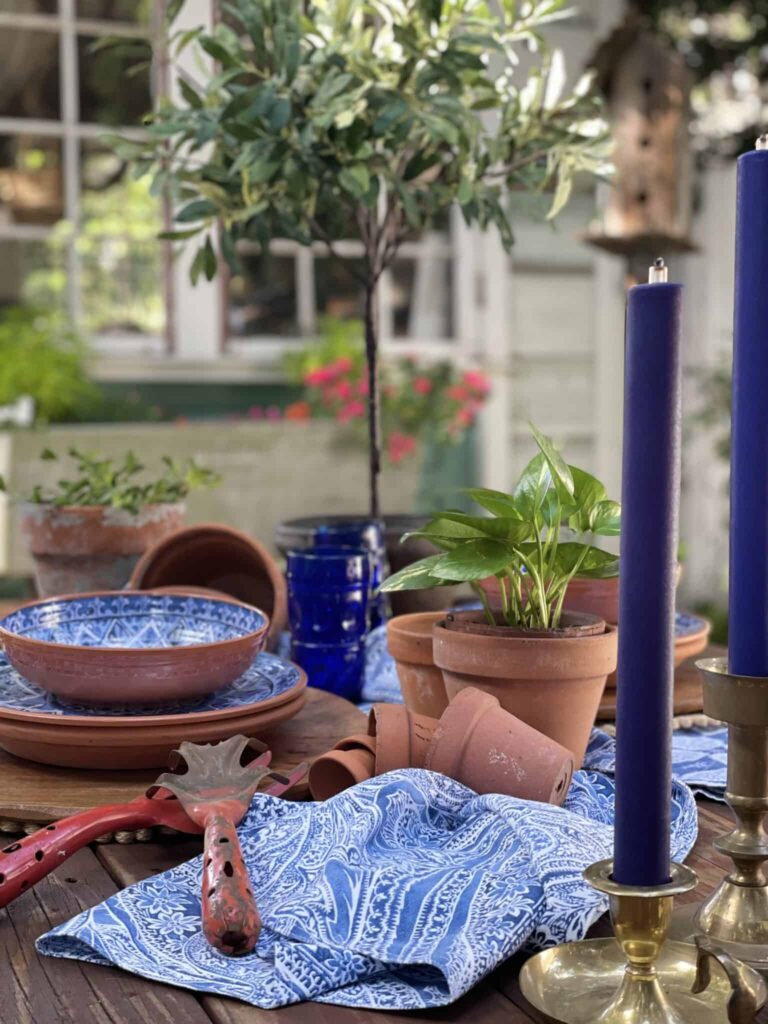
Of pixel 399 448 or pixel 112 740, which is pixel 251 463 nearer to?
pixel 399 448

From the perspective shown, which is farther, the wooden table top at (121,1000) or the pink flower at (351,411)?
the pink flower at (351,411)

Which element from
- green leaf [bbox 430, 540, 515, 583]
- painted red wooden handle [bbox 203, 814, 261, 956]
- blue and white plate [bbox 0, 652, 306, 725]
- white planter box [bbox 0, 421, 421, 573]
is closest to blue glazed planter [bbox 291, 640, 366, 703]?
blue and white plate [bbox 0, 652, 306, 725]

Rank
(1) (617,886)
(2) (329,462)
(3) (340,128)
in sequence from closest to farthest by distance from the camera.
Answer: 1. (1) (617,886)
2. (3) (340,128)
3. (2) (329,462)

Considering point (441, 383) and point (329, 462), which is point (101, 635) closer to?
point (329, 462)

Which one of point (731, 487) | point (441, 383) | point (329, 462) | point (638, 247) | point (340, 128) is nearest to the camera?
point (731, 487)

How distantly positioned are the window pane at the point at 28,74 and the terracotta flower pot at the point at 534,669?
3.72 m

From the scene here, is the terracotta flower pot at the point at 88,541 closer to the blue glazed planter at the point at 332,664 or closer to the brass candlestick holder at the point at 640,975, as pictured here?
the blue glazed planter at the point at 332,664

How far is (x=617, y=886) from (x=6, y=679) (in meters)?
0.61

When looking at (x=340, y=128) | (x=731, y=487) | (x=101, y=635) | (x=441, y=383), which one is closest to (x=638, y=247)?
(x=441, y=383)

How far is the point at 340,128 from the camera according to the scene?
117cm

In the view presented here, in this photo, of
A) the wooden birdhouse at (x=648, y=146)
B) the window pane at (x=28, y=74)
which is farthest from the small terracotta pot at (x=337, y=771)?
the window pane at (x=28, y=74)

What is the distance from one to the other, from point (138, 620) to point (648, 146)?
279 centimetres

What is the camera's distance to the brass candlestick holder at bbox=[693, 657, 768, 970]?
20.6 inches

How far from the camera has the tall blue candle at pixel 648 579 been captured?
0.42m
